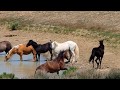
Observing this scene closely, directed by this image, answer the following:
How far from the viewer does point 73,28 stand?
2786 centimetres

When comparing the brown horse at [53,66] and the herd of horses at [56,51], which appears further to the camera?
the herd of horses at [56,51]

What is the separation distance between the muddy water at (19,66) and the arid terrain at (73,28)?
2.05 metres

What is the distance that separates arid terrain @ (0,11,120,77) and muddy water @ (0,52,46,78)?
205 centimetres

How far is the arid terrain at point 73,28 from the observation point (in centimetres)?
2051

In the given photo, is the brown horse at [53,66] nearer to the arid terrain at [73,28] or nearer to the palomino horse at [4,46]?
the arid terrain at [73,28]

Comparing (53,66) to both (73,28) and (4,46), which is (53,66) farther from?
(73,28)

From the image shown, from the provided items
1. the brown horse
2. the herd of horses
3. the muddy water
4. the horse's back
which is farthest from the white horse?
the brown horse

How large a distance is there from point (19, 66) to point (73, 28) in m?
11.6

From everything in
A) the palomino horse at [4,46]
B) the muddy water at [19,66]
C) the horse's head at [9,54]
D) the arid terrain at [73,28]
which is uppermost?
the arid terrain at [73,28]

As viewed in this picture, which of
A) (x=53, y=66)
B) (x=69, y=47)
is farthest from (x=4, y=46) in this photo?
(x=53, y=66)

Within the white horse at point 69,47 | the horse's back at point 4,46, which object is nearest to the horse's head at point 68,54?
the white horse at point 69,47
